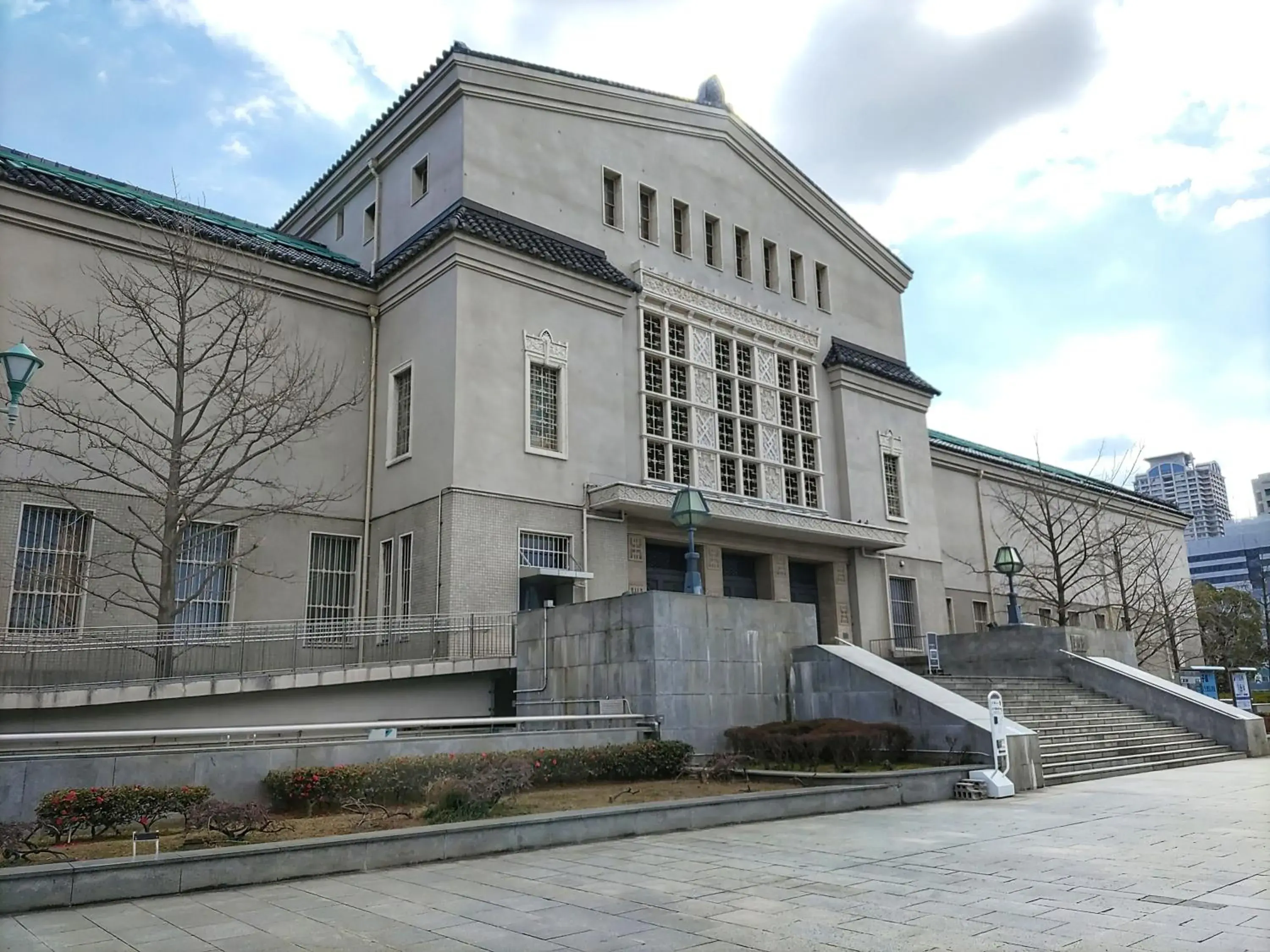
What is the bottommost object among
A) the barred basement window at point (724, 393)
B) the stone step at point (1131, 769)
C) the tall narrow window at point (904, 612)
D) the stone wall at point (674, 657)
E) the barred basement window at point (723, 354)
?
the stone step at point (1131, 769)

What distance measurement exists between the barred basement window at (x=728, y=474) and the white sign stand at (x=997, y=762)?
12506mm

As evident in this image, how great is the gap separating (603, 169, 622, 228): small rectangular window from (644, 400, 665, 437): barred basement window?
514 cm

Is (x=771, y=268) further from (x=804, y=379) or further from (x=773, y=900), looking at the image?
(x=773, y=900)

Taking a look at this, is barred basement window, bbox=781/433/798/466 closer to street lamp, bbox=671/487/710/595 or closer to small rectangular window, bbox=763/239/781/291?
small rectangular window, bbox=763/239/781/291

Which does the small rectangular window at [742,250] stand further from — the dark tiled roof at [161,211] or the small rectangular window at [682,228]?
the dark tiled roof at [161,211]

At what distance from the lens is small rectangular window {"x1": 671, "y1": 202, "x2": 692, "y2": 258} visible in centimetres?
2841

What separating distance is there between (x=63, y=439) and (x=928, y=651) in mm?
21178

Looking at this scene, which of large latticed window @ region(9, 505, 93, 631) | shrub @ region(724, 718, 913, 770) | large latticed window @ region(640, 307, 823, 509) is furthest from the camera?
large latticed window @ region(640, 307, 823, 509)

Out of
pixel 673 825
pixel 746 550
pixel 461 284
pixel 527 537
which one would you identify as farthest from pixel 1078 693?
pixel 461 284

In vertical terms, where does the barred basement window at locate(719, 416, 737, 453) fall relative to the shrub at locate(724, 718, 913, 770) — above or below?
above

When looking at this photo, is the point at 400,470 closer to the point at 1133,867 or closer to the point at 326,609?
the point at 326,609

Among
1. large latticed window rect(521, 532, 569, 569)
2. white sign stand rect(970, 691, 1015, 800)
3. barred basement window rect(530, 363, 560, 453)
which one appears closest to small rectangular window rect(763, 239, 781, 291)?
barred basement window rect(530, 363, 560, 453)

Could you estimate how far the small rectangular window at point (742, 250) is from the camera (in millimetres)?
30031

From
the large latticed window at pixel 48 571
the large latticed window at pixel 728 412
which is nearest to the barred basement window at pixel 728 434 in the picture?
the large latticed window at pixel 728 412
